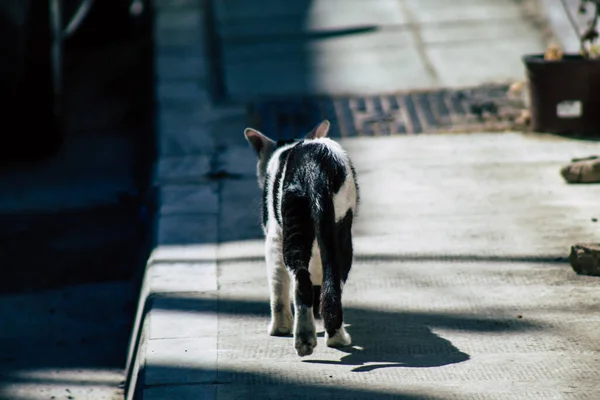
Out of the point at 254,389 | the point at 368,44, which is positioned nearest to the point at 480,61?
the point at 368,44

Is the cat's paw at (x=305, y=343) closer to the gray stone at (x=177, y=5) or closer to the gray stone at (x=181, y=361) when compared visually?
the gray stone at (x=181, y=361)

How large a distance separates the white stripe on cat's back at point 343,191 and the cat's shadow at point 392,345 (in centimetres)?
63

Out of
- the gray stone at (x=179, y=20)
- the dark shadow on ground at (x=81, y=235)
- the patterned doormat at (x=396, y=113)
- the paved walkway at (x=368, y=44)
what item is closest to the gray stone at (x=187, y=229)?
the dark shadow on ground at (x=81, y=235)

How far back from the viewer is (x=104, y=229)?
8.38 m

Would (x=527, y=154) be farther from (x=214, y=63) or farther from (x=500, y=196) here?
(x=214, y=63)

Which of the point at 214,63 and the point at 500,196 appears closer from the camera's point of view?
the point at 500,196

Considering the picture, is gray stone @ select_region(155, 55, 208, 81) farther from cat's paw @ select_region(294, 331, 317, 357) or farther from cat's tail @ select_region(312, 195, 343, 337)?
cat's paw @ select_region(294, 331, 317, 357)

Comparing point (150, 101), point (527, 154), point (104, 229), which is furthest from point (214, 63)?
point (527, 154)

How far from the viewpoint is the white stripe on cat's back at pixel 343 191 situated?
15.9 feet

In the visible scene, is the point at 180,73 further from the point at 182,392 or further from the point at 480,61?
the point at 182,392

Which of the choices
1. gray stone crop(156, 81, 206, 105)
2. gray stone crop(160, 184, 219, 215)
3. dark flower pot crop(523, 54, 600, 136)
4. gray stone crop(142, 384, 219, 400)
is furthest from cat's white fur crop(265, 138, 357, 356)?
gray stone crop(156, 81, 206, 105)

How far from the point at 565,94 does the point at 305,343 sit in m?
4.84

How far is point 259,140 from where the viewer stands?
569cm

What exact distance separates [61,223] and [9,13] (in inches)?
89.1
